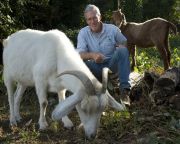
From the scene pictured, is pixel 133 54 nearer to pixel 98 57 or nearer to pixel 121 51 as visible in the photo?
pixel 121 51

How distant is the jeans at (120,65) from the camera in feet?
22.9

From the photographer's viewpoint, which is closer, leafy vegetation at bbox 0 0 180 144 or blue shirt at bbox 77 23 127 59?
leafy vegetation at bbox 0 0 180 144

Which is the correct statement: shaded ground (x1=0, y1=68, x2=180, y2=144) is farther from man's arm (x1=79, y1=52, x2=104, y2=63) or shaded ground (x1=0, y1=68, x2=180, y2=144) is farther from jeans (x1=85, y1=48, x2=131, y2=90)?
man's arm (x1=79, y1=52, x2=104, y2=63)

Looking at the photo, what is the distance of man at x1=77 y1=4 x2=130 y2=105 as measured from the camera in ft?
23.1

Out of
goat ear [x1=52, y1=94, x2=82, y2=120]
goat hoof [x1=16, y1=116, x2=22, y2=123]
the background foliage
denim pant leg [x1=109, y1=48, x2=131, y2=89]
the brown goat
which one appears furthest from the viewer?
the background foliage

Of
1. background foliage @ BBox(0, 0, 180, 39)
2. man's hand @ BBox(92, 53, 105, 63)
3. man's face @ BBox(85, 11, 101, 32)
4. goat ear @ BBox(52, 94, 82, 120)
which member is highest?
background foliage @ BBox(0, 0, 180, 39)

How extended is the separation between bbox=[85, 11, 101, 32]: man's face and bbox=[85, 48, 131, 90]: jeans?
19.2 inches

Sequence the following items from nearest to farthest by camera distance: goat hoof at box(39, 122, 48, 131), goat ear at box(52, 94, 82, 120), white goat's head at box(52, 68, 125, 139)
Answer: goat ear at box(52, 94, 82, 120) < white goat's head at box(52, 68, 125, 139) < goat hoof at box(39, 122, 48, 131)

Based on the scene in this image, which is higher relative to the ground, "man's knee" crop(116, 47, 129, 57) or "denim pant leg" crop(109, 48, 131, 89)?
"man's knee" crop(116, 47, 129, 57)

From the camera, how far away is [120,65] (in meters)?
7.06

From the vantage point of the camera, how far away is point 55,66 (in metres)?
6.14

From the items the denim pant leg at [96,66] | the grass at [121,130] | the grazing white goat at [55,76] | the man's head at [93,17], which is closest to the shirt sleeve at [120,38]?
the man's head at [93,17]

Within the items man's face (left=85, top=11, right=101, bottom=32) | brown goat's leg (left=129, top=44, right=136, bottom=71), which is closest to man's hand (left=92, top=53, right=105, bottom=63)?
man's face (left=85, top=11, right=101, bottom=32)

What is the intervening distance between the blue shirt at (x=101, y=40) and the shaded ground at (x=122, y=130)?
102 centimetres
